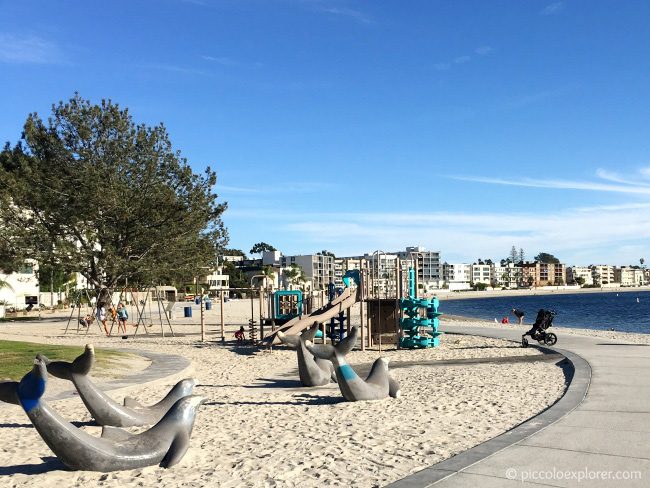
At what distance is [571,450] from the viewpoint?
7254mm

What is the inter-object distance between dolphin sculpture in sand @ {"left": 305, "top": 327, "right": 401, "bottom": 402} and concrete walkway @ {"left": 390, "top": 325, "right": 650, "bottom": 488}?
3.20 meters

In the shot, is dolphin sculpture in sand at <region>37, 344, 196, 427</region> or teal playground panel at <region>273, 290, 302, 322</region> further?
teal playground panel at <region>273, 290, 302, 322</region>

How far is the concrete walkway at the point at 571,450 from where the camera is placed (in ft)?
20.5

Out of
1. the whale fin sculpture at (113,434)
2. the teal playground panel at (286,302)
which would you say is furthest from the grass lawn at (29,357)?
the teal playground panel at (286,302)

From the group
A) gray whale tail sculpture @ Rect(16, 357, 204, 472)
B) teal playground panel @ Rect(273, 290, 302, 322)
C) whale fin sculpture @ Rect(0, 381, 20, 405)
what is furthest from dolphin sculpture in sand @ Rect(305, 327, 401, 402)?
teal playground panel @ Rect(273, 290, 302, 322)

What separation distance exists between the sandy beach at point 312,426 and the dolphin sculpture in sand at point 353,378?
0.93 feet

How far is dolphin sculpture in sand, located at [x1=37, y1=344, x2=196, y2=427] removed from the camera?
28.6ft

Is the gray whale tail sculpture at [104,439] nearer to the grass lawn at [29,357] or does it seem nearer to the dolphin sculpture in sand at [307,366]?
the dolphin sculpture in sand at [307,366]

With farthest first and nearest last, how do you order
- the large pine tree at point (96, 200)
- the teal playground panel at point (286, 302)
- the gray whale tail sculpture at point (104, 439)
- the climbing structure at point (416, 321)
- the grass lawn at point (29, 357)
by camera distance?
the large pine tree at point (96, 200), the teal playground panel at point (286, 302), the climbing structure at point (416, 321), the grass lawn at point (29, 357), the gray whale tail sculpture at point (104, 439)

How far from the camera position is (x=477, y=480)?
20.4 ft

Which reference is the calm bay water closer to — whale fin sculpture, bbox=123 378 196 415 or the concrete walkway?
A: the concrete walkway

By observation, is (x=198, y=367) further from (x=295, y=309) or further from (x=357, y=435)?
(x=295, y=309)

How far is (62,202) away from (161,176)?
19.7 ft

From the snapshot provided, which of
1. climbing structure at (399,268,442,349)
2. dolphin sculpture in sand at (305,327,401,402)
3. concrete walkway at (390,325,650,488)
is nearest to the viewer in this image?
concrete walkway at (390,325,650,488)
